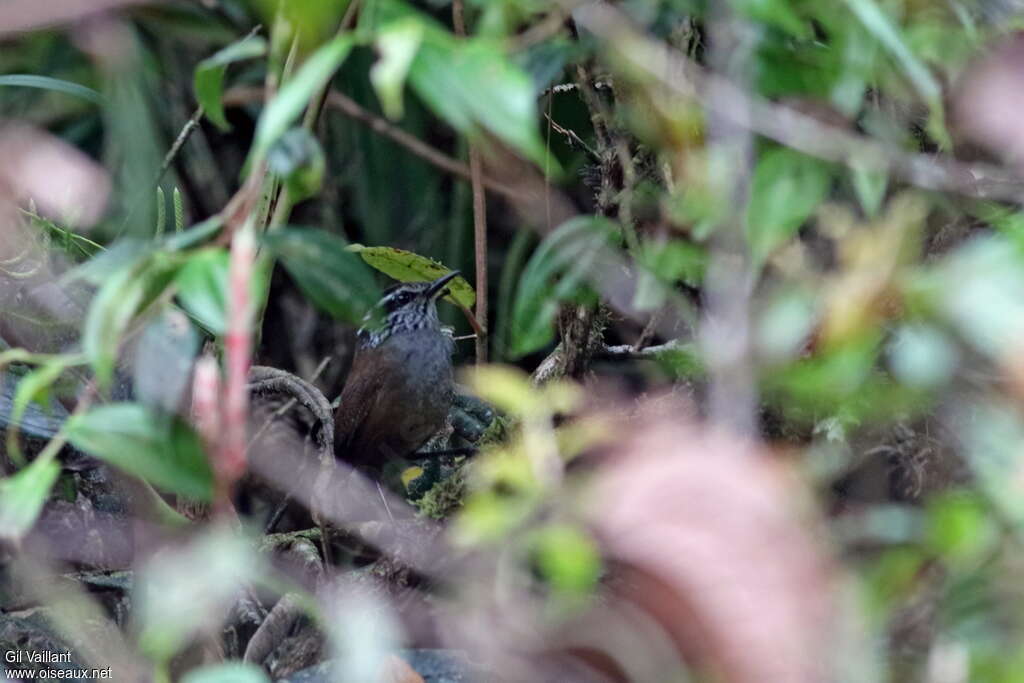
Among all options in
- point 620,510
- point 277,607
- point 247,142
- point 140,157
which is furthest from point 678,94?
point 247,142

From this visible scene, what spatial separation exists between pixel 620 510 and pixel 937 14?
2.66 ft

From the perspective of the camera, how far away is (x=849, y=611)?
46.0 inches

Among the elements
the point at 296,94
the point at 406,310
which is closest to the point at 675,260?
the point at 296,94

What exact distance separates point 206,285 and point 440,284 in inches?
95.4

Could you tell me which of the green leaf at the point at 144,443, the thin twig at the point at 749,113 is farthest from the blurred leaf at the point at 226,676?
the thin twig at the point at 749,113

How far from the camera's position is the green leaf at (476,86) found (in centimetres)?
116

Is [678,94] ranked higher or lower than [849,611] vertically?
higher

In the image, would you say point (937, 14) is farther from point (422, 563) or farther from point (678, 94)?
point (422, 563)

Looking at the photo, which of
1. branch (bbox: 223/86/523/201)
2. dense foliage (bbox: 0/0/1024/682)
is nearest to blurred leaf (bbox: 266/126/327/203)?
dense foliage (bbox: 0/0/1024/682)

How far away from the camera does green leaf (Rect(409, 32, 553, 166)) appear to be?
3.79 ft

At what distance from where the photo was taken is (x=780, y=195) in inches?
52.1

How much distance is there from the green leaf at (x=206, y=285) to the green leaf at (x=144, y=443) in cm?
15

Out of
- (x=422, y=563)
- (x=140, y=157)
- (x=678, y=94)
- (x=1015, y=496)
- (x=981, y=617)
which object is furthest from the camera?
(x=140, y=157)

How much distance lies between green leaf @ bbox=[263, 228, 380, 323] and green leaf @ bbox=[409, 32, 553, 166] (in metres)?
0.30
